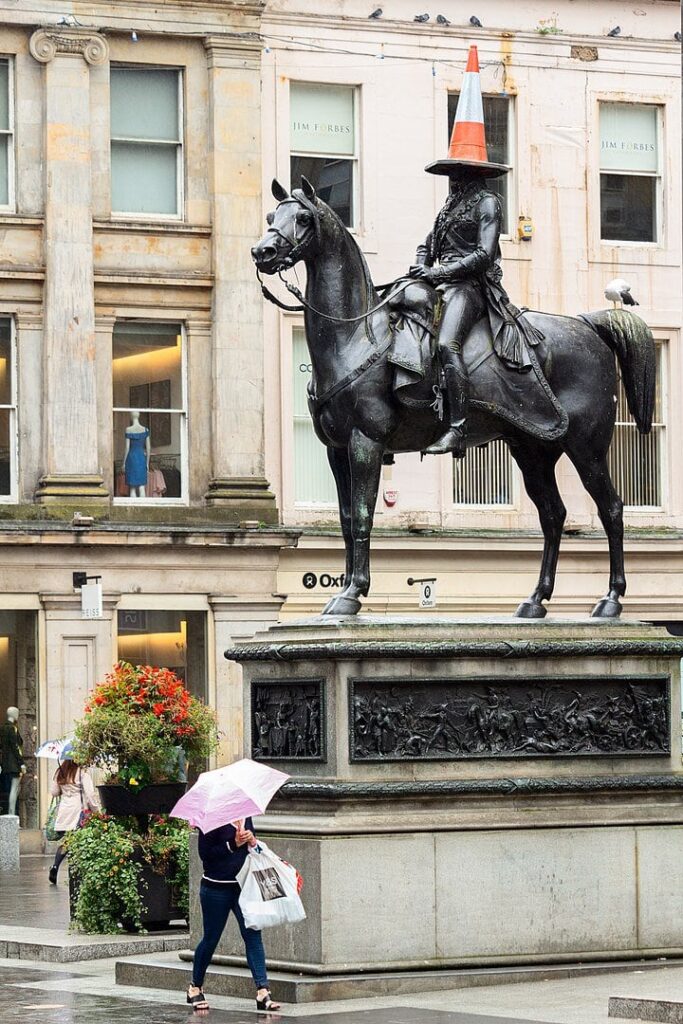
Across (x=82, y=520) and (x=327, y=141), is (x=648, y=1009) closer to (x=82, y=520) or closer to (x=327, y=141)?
(x=82, y=520)

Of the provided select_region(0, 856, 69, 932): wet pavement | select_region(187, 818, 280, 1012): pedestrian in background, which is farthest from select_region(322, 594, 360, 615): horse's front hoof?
select_region(0, 856, 69, 932): wet pavement

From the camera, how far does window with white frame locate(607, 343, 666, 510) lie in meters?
40.8

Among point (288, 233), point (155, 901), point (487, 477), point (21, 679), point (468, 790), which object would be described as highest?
point (288, 233)

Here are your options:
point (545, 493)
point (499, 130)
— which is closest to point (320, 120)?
point (499, 130)

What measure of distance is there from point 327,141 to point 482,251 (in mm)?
21630

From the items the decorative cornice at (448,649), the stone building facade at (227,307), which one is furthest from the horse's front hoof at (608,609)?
the stone building facade at (227,307)

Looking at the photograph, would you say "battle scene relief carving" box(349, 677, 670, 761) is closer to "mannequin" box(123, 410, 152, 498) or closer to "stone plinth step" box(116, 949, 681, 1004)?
"stone plinth step" box(116, 949, 681, 1004)

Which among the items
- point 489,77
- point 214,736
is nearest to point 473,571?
point 489,77

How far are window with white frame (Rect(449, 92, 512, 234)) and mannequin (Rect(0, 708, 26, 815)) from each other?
12.0m

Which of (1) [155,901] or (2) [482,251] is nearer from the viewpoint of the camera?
(2) [482,251]

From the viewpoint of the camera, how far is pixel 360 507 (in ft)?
56.9

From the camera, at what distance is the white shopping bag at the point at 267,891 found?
15.1 m

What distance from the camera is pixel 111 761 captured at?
21156 millimetres

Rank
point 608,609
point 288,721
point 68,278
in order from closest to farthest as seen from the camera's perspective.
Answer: point 288,721 → point 608,609 → point 68,278
